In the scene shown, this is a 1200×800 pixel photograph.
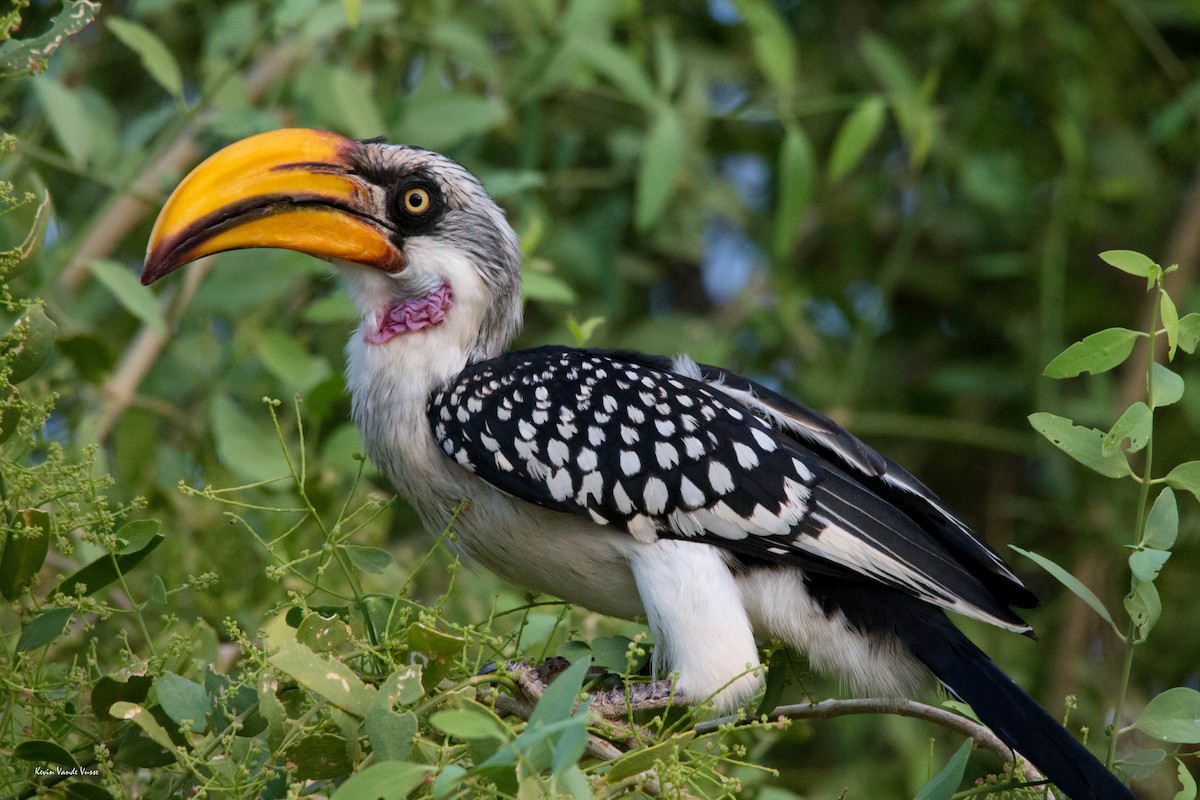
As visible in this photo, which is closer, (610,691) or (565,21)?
(610,691)

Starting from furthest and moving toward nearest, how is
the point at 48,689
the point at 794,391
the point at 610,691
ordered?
the point at 794,391, the point at 610,691, the point at 48,689

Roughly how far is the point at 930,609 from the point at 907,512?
23 cm

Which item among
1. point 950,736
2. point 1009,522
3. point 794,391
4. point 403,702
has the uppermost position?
point 403,702

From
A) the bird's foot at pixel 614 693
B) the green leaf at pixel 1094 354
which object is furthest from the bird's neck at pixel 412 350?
the green leaf at pixel 1094 354

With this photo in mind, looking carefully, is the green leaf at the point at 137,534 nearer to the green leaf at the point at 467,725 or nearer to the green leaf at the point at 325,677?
the green leaf at the point at 325,677

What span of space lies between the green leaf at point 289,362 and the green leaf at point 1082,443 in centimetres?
184

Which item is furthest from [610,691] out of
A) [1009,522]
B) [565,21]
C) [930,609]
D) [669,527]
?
[1009,522]

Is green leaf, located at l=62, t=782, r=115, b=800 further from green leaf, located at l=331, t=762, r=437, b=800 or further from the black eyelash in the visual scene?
the black eyelash

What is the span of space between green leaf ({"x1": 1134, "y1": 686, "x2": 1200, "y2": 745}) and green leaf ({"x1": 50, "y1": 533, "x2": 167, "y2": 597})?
4.85ft

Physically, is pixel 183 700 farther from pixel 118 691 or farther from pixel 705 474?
pixel 705 474

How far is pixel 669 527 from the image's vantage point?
257 cm

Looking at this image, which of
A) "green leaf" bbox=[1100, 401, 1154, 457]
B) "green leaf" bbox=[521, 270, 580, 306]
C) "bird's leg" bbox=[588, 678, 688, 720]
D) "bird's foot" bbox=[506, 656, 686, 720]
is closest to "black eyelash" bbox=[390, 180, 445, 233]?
"green leaf" bbox=[521, 270, 580, 306]

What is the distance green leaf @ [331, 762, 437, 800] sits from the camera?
4.97 feet

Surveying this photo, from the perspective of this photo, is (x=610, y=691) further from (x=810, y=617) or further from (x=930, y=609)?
(x=930, y=609)
